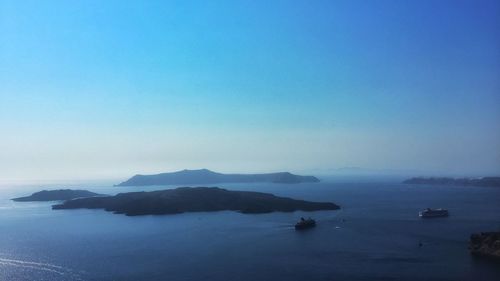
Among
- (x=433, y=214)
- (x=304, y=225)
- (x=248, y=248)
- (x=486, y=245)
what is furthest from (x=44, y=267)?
(x=433, y=214)

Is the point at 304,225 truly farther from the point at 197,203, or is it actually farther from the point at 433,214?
the point at 197,203

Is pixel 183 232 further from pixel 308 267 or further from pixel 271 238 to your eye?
pixel 308 267

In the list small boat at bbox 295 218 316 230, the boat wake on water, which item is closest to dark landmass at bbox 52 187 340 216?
small boat at bbox 295 218 316 230

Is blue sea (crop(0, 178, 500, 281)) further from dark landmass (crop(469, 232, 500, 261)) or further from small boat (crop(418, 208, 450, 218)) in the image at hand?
small boat (crop(418, 208, 450, 218))

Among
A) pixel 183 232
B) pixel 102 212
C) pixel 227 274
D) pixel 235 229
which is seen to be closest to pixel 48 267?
pixel 227 274

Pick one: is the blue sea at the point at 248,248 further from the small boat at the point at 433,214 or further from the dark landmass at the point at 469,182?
the dark landmass at the point at 469,182
